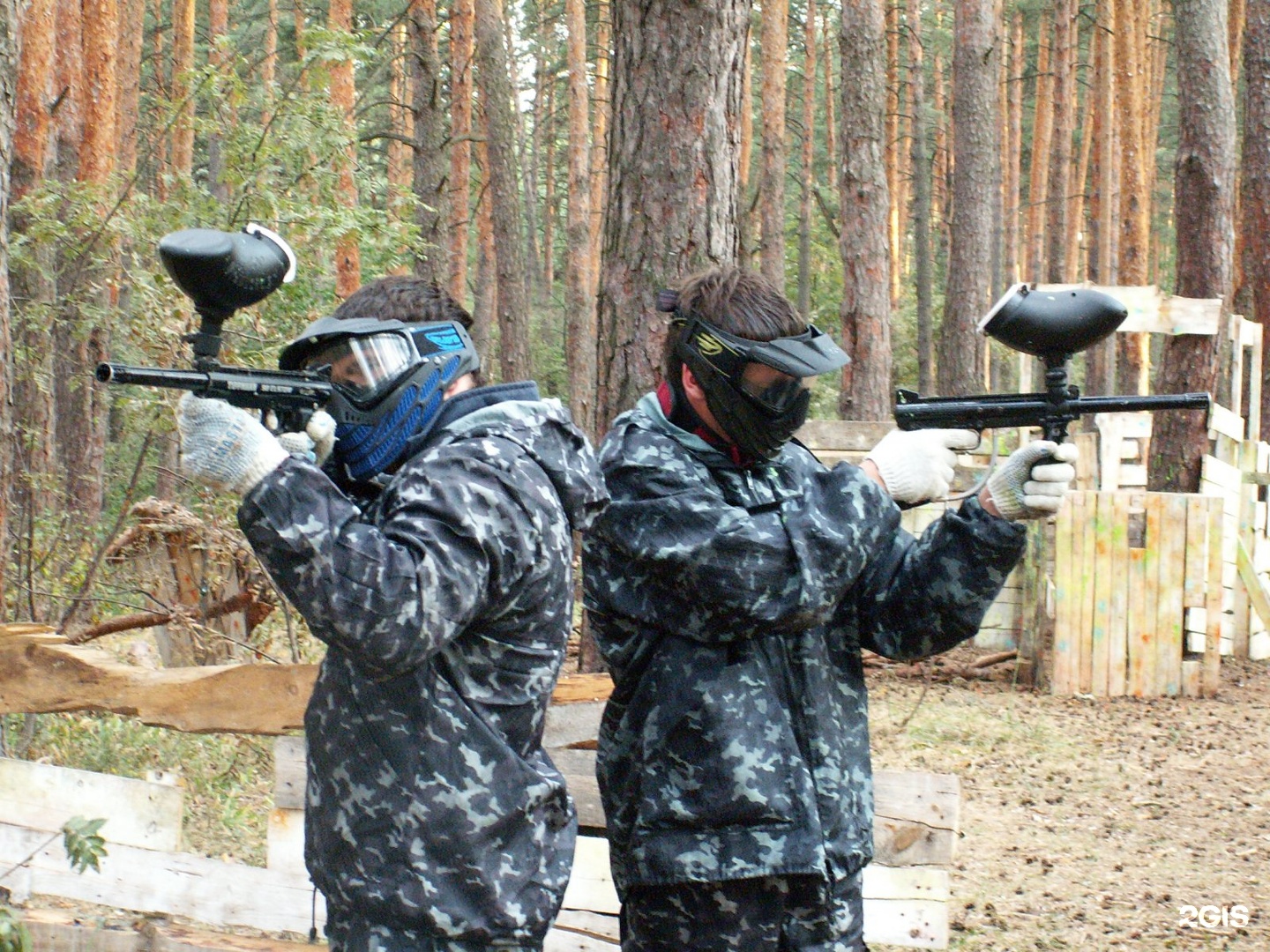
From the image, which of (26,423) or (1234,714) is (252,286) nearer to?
(26,423)

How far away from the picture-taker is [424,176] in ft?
53.6

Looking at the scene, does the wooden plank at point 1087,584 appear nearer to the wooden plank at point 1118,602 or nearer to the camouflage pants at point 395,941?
the wooden plank at point 1118,602

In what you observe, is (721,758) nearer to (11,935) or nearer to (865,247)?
(11,935)

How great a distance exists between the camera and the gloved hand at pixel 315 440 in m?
2.31

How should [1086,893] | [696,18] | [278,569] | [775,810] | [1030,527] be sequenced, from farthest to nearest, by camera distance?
[1030,527] → [1086,893] → [696,18] → [775,810] → [278,569]

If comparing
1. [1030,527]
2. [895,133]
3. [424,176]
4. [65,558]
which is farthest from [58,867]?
[895,133]

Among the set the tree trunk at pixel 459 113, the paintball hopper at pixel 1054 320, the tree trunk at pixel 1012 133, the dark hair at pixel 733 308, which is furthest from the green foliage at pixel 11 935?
the tree trunk at pixel 1012 133

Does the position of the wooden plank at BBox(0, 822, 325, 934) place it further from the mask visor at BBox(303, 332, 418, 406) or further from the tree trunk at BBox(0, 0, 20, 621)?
the mask visor at BBox(303, 332, 418, 406)

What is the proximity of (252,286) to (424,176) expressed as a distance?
571 inches

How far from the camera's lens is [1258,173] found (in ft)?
40.5

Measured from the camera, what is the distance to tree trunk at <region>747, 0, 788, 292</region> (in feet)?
68.9

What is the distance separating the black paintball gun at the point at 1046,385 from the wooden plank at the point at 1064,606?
6.29 metres

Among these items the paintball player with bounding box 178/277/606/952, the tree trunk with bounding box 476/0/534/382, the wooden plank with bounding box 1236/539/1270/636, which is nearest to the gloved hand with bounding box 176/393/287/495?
the paintball player with bounding box 178/277/606/952

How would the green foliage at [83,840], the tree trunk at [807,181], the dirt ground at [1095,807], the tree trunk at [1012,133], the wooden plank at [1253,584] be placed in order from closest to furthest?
the green foliage at [83,840]
the dirt ground at [1095,807]
the wooden plank at [1253,584]
the tree trunk at [807,181]
the tree trunk at [1012,133]
